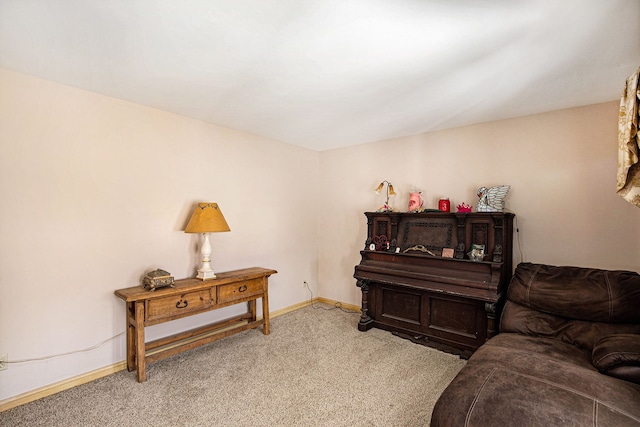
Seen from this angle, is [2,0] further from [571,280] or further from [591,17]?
[571,280]

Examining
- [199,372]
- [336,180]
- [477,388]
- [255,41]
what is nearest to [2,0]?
[255,41]

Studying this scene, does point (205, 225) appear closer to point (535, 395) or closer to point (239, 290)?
point (239, 290)

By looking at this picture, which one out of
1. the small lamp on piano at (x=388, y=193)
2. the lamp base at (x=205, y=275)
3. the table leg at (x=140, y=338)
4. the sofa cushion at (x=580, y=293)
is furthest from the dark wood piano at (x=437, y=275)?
the table leg at (x=140, y=338)

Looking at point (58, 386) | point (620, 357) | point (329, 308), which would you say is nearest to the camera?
point (620, 357)

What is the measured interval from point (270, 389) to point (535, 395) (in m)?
1.70

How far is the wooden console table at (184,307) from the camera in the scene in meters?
2.36

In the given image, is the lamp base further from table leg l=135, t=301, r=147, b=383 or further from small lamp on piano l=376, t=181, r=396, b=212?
small lamp on piano l=376, t=181, r=396, b=212

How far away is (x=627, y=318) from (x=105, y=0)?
3524mm

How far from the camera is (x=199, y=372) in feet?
8.20

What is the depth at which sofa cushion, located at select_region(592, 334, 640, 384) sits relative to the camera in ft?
4.90

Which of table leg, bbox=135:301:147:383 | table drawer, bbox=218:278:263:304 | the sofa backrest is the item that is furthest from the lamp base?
the sofa backrest

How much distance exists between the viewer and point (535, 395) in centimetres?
136

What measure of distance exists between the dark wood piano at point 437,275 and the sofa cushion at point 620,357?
851mm

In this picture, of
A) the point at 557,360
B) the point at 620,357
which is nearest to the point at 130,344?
the point at 557,360
